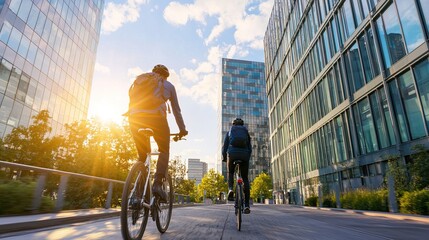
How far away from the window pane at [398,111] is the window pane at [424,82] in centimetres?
166

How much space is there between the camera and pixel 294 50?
36969 mm

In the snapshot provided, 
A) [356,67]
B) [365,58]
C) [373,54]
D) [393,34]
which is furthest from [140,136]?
[356,67]

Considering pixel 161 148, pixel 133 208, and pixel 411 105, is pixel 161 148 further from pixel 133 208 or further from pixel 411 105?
pixel 411 105

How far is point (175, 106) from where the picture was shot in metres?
3.63

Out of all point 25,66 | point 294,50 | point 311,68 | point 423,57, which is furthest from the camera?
point 294,50

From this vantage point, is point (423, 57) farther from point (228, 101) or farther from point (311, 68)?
point (228, 101)

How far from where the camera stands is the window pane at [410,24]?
47.2 ft

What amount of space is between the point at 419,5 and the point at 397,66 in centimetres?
342

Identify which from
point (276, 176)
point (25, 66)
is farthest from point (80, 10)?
point (276, 176)

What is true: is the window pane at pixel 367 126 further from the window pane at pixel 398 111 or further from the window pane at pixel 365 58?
the window pane at pixel 398 111

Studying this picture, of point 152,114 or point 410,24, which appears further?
point 410,24

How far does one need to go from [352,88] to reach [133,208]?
23.1 metres

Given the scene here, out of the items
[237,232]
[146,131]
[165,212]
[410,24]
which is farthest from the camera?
[410,24]

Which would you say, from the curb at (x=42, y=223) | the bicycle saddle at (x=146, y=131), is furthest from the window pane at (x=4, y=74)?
the bicycle saddle at (x=146, y=131)
